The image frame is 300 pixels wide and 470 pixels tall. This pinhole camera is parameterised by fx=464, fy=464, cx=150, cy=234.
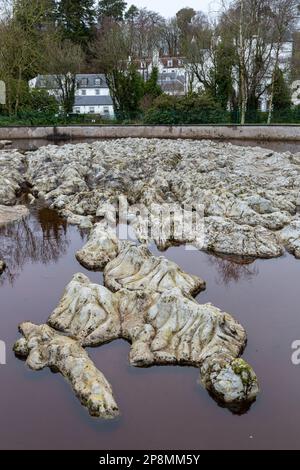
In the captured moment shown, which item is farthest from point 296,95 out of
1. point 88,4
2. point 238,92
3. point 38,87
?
point 88,4

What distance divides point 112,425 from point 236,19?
35.5m

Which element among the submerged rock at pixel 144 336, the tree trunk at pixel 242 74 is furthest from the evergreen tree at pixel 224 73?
the submerged rock at pixel 144 336

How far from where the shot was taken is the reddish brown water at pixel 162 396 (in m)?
5.73

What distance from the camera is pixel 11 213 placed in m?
15.6

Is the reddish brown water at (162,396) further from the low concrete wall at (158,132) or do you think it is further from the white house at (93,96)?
the white house at (93,96)

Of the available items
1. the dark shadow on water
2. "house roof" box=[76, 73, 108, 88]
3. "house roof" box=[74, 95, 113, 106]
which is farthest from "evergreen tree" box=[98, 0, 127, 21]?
the dark shadow on water

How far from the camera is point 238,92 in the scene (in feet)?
129

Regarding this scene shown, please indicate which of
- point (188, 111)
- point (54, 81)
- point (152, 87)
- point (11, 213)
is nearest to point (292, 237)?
point (11, 213)

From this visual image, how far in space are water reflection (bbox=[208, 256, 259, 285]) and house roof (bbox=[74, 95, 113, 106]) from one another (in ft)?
149

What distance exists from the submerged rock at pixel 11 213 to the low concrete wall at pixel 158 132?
19.9m

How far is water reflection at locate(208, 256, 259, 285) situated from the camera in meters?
10.3

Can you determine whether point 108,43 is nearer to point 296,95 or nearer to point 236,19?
point 236,19

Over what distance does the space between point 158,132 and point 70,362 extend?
29.5 metres

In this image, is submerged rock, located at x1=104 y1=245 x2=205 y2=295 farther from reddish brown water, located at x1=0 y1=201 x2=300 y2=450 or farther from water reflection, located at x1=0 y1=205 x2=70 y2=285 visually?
water reflection, located at x1=0 y1=205 x2=70 y2=285
